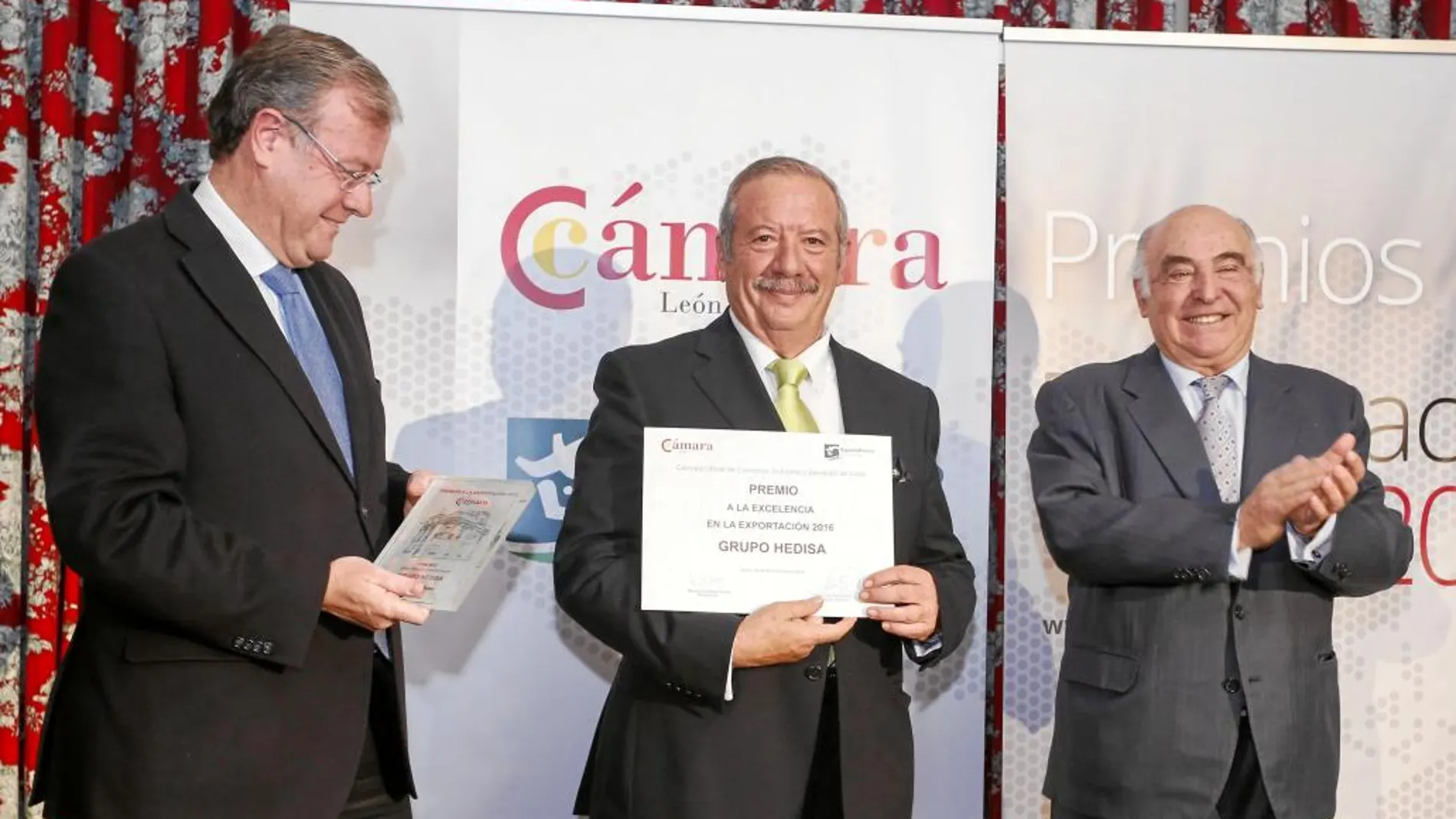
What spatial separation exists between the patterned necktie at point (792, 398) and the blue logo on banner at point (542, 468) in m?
1.20

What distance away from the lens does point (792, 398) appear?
9.11 ft

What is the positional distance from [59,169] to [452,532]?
7.94ft

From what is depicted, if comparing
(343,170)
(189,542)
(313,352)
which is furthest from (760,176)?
(189,542)

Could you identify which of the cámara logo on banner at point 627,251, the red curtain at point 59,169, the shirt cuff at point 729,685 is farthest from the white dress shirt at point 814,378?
the red curtain at point 59,169

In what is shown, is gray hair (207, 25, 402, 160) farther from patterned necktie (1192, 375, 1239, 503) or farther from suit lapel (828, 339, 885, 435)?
patterned necktie (1192, 375, 1239, 503)

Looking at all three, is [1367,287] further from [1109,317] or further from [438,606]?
[438,606]

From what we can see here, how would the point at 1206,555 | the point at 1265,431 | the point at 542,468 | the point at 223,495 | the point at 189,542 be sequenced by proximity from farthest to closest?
the point at 542,468 → the point at 1265,431 → the point at 1206,555 → the point at 223,495 → the point at 189,542

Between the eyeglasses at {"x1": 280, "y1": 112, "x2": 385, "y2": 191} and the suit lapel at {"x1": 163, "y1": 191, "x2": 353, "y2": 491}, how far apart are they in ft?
0.74

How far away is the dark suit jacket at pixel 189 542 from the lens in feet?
7.20

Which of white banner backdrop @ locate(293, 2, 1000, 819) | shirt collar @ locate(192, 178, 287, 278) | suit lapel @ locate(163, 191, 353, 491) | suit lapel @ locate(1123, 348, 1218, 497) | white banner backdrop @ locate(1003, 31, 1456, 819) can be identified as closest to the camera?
suit lapel @ locate(163, 191, 353, 491)

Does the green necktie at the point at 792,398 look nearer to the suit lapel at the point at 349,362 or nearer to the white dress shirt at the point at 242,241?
the suit lapel at the point at 349,362

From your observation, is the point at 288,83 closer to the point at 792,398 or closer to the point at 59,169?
the point at 792,398

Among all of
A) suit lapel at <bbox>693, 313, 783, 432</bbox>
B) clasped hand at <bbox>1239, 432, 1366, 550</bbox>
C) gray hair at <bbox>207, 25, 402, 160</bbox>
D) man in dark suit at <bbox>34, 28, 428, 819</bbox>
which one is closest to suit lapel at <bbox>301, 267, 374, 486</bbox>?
man in dark suit at <bbox>34, 28, 428, 819</bbox>

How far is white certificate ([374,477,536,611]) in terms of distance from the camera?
2393mm
